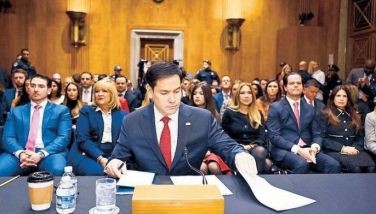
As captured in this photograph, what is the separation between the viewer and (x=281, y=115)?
386cm

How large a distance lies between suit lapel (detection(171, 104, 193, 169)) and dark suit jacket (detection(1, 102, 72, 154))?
163 centimetres

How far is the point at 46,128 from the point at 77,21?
6209 millimetres

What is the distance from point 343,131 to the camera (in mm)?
4016

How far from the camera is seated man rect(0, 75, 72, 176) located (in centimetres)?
325

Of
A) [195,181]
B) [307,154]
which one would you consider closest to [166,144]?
[195,181]

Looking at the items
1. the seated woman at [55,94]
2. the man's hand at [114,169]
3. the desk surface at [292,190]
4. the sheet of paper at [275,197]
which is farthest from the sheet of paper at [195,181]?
the seated woman at [55,94]

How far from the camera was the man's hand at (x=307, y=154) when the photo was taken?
355 cm

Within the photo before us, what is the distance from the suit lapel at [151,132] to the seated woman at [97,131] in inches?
56.5

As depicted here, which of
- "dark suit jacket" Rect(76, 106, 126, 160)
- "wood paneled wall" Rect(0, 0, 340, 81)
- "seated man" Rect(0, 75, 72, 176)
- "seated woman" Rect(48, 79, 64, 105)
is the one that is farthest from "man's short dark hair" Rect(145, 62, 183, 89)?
"wood paneled wall" Rect(0, 0, 340, 81)

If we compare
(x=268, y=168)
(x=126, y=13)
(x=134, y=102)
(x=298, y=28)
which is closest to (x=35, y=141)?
(x=268, y=168)

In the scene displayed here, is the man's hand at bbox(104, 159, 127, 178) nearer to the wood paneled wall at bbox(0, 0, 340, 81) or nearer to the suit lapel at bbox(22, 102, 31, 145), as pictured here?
the suit lapel at bbox(22, 102, 31, 145)

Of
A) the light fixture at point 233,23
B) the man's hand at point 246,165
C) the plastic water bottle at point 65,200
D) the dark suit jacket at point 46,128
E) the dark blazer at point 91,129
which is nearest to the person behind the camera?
the plastic water bottle at point 65,200

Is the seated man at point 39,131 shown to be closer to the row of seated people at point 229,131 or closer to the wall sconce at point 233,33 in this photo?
the row of seated people at point 229,131

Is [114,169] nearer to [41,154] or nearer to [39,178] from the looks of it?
[39,178]
